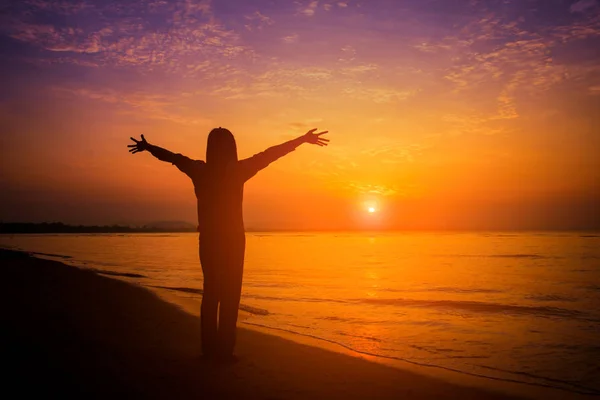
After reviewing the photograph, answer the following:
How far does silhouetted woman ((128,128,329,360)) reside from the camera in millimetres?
6598

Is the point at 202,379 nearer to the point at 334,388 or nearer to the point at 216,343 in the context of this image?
the point at 216,343

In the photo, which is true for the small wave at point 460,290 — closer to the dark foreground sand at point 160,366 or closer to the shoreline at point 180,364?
the shoreline at point 180,364

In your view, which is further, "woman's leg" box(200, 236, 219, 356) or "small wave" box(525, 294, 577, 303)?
"small wave" box(525, 294, 577, 303)

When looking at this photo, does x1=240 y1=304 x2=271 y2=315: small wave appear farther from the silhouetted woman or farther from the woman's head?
the woman's head

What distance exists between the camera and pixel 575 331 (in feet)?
37.3

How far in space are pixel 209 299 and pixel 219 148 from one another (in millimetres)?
2350

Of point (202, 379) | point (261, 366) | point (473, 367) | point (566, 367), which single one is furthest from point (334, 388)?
point (566, 367)

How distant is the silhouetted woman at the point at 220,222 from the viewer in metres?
6.60

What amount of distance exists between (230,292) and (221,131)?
8.26ft

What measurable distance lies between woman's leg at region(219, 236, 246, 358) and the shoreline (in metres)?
0.43

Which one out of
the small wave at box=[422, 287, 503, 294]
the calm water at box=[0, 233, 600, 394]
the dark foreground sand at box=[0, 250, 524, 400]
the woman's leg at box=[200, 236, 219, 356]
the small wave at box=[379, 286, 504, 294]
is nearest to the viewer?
the dark foreground sand at box=[0, 250, 524, 400]

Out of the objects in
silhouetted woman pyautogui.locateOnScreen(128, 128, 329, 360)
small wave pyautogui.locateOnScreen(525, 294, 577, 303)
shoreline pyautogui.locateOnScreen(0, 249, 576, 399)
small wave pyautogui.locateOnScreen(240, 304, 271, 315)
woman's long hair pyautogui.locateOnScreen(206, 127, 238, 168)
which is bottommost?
small wave pyautogui.locateOnScreen(240, 304, 271, 315)

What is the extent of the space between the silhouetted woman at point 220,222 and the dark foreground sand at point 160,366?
0.63m

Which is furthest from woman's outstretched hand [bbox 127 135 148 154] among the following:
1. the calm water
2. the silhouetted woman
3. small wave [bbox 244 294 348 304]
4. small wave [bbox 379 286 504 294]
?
small wave [bbox 379 286 504 294]
